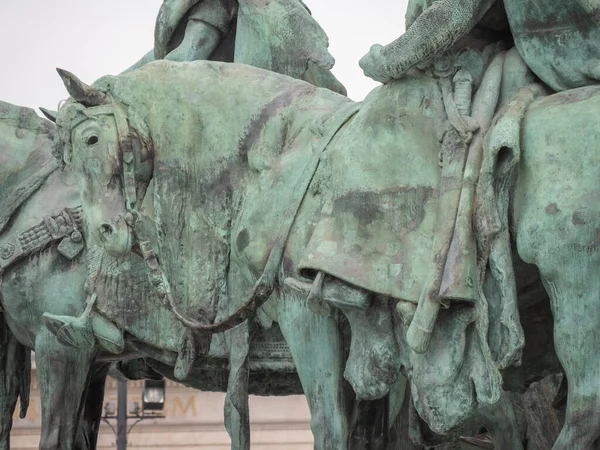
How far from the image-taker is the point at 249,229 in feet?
27.8

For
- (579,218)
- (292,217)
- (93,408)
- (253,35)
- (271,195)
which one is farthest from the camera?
(93,408)

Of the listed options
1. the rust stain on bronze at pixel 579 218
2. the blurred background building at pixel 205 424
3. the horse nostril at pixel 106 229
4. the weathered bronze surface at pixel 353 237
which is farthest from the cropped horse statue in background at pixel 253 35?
→ the blurred background building at pixel 205 424

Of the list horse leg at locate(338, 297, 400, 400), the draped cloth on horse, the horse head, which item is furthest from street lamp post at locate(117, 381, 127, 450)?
the draped cloth on horse

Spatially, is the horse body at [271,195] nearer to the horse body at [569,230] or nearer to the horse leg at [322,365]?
the horse leg at [322,365]

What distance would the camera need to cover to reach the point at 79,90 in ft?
28.3

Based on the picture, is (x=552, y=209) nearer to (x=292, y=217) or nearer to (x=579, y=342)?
(x=579, y=342)

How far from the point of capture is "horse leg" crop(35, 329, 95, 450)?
32.8 feet

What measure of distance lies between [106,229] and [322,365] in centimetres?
117

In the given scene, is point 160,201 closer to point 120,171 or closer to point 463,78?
point 120,171

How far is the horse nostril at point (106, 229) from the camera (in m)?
8.50

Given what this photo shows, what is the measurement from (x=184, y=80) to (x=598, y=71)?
87.5 inches

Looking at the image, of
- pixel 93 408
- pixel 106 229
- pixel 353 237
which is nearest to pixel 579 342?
pixel 353 237

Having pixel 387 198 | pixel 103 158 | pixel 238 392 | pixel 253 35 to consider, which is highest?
pixel 253 35

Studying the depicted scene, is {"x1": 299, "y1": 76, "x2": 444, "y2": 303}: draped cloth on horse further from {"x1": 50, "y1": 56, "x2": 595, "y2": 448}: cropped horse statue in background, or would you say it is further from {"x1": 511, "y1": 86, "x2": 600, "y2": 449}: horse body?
{"x1": 511, "y1": 86, "x2": 600, "y2": 449}: horse body
